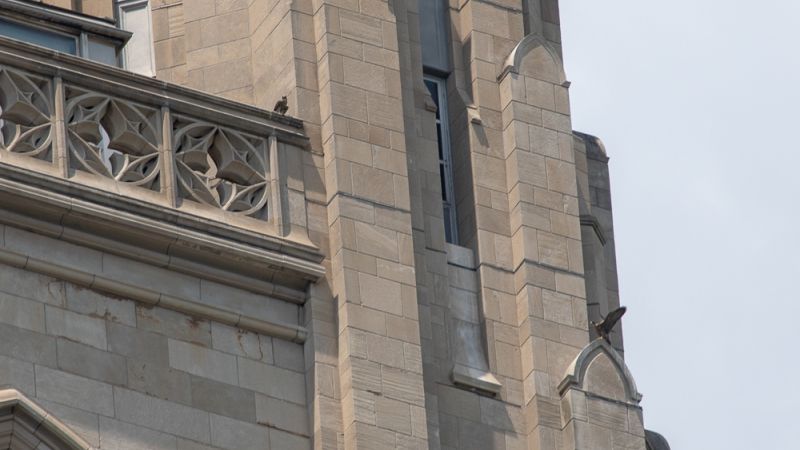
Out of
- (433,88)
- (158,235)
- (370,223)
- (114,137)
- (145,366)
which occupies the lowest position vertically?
(145,366)

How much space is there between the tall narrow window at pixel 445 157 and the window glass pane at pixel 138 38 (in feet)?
8.38

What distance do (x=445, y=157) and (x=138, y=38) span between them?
3289 millimetres

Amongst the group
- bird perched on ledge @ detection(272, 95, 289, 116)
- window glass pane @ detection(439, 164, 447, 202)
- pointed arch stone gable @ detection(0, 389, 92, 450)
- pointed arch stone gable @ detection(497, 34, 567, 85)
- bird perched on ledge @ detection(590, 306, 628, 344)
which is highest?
pointed arch stone gable @ detection(497, 34, 567, 85)

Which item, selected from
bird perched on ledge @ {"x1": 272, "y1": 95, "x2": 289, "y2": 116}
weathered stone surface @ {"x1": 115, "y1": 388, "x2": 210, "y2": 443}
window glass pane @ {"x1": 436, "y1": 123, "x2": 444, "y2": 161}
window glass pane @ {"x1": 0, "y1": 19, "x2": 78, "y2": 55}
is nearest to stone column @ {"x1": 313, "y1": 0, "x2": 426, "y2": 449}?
bird perched on ledge @ {"x1": 272, "y1": 95, "x2": 289, "y2": 116}

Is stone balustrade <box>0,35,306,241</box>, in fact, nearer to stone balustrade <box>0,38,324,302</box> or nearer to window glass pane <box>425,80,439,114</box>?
stone balustrade <box>0,38,324,302</box>

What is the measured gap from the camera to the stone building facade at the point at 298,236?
94.4 feet

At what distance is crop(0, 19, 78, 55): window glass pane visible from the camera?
3127 cm

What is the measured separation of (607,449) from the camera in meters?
30.5

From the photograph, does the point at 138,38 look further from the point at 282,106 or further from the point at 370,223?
the point at 370,223

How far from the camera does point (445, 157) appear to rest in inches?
1261

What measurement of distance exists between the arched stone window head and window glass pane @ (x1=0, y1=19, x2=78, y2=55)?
515 cm

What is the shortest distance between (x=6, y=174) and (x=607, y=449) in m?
5.58

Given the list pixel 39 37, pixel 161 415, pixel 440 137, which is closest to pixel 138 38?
pixel 39 37

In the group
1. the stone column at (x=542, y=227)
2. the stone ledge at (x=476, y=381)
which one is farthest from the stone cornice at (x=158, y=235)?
the stone column at (x=542, y=227)
